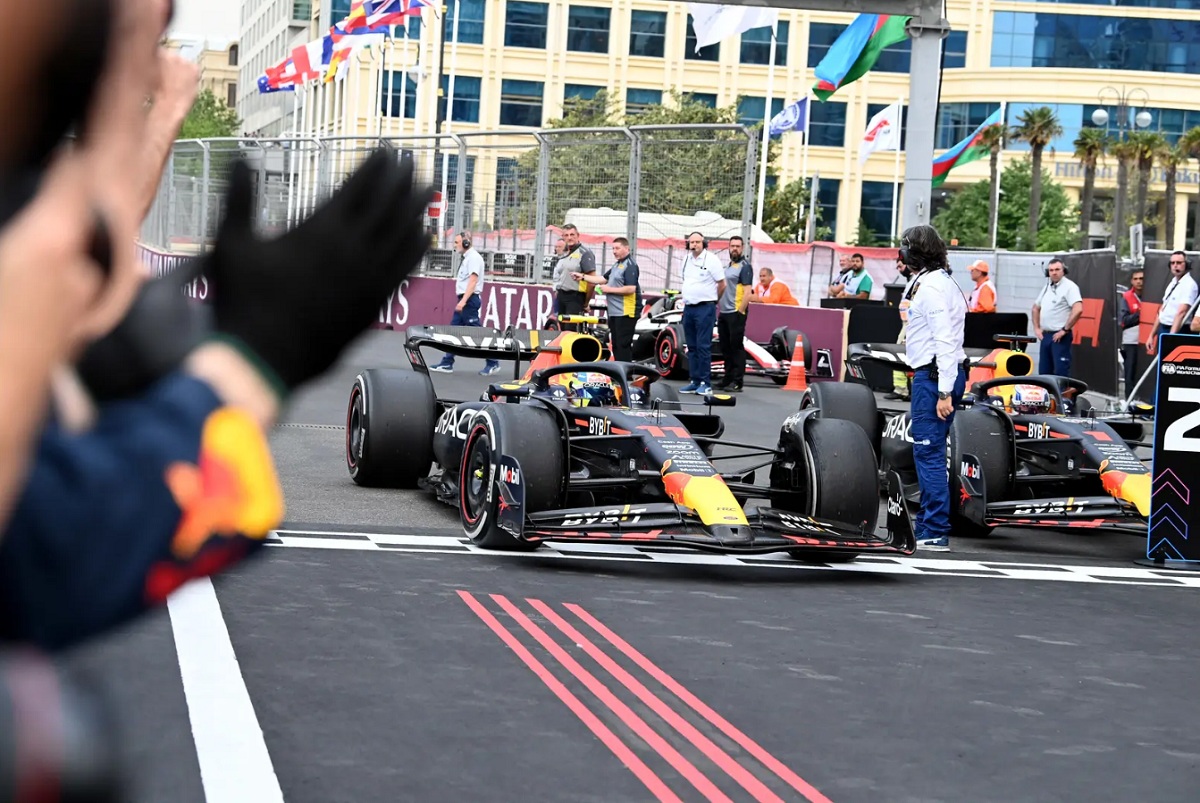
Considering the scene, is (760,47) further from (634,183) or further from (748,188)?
(748,188)

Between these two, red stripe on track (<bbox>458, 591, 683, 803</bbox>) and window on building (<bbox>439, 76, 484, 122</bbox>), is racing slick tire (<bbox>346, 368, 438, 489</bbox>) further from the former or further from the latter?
window on building (<bbox>439, 76, 484, 122</bbox>)

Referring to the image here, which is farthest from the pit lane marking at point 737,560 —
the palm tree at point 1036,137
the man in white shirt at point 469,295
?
the palm tree at point 1036,137

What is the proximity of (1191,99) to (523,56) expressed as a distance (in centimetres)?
2967

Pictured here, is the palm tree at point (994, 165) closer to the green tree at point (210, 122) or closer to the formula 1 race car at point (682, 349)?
the green tree at point (210, 122)

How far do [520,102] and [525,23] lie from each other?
3.16 m

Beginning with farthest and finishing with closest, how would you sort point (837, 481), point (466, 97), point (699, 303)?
point (466, 97) < point (699, 303) < point (837, 481)

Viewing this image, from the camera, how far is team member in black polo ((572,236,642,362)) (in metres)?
19.6

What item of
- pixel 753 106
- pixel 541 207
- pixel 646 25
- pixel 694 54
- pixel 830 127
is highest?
pixel 646 25

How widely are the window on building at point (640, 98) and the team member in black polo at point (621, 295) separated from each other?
51870 mm

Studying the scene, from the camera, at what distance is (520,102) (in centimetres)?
7075

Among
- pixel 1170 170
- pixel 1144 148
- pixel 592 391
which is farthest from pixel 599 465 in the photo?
pixel 1170 170

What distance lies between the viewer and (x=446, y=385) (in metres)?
19.4

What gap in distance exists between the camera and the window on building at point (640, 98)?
234 feet

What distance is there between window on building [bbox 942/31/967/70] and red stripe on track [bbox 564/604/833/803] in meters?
72.3
